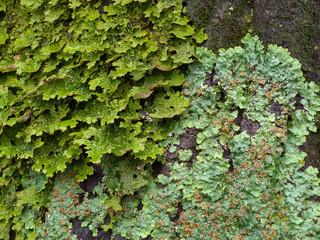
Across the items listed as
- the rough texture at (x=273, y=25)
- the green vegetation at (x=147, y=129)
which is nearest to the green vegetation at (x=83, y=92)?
the green vegetation at (x=147, y=129)

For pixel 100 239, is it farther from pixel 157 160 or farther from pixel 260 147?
pixel 260 147

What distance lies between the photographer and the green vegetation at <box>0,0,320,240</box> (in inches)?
81.7

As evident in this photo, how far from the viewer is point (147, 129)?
7.59 ft

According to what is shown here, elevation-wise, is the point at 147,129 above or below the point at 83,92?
below

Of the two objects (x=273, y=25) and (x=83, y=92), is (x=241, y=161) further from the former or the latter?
(x=83, y=92)

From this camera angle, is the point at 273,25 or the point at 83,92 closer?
the point at 273,25

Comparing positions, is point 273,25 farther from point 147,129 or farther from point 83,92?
point 83,92

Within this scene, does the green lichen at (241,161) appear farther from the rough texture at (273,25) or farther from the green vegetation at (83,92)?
the green vegetation at (83,92)

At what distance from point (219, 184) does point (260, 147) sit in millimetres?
434

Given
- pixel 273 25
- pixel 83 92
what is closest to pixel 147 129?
pixel 83 92

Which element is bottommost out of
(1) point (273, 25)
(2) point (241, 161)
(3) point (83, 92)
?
(2) point (241, 161)

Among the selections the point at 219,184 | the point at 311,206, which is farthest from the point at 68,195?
the point at 311,206

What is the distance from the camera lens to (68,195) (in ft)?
8.02

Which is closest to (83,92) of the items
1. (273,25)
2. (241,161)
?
(241,161)
